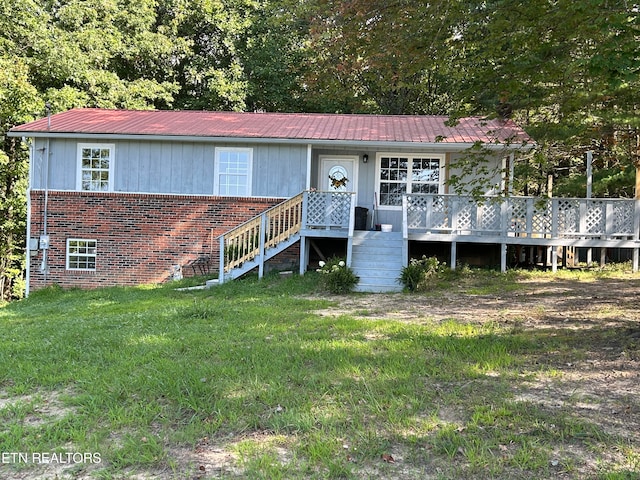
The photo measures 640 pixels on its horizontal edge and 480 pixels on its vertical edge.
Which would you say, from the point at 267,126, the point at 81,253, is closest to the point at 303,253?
the point at 267,126

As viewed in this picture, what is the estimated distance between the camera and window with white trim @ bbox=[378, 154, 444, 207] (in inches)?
525

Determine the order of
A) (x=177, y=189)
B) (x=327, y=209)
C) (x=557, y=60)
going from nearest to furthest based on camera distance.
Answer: (x=557, y=60)
(x=327, y=209)
(x=177, y=189)

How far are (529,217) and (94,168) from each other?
1112cm

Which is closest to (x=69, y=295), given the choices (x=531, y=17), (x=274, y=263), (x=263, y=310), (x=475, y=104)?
(x=274, y=263)

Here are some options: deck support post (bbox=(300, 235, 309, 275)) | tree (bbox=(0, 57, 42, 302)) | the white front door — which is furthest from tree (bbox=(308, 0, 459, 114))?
tree (bbox=(0, 57, 42, 302))

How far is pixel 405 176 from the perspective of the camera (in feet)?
44.1

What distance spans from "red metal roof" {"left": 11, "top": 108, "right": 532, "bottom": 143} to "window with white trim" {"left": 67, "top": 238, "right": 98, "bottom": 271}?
288 cm

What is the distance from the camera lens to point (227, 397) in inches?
154

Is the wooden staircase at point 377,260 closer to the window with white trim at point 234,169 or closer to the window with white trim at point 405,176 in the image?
the window with white trim at point 405,176

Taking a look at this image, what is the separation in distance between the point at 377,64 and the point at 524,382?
4.12 meters

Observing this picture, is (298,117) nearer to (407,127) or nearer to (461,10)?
(407,127)

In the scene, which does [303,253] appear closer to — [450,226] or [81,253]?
[450,226]

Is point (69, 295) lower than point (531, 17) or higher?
lower

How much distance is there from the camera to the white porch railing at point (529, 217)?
11.0m
